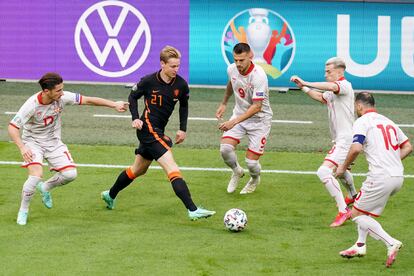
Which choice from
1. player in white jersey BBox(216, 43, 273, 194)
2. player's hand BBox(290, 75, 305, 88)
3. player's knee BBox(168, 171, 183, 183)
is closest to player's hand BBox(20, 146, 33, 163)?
player's knee BBox(168, 171, 183, 183)

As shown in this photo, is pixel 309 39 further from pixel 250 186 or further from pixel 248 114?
pixel 248 114

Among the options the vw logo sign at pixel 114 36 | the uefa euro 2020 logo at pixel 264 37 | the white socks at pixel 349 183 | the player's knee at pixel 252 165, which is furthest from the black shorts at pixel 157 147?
the vw logo sign at pixel 114 36

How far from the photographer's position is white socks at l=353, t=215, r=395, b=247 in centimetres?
1074

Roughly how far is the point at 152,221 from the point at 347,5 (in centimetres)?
1271

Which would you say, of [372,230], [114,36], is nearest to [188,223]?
[372,230]

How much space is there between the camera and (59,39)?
24.5 metres

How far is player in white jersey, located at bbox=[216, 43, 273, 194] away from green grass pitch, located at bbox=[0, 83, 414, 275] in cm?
43

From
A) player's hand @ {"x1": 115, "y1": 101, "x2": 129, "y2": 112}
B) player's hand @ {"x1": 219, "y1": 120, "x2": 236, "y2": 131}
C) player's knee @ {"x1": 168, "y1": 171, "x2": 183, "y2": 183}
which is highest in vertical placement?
player's hand @ {"x1": 115, "y1": 101, "x2": 129, "y2": 112}

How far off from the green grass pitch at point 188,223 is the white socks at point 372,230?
303mm

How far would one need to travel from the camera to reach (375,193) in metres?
11.0

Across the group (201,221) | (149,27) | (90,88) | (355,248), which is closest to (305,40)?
(149,27)

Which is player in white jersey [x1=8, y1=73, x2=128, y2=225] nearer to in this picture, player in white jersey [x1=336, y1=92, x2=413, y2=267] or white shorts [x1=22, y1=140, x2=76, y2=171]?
white shorts [x1=22, y1=140, x2=76, y2=171]

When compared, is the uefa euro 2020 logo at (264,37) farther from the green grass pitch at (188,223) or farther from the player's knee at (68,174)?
the player's knee at (68,174)

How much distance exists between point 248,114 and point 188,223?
1.93 meters
